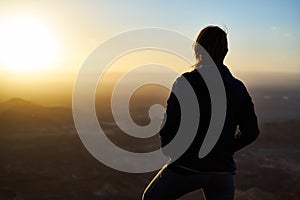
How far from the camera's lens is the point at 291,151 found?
4334 centimetres

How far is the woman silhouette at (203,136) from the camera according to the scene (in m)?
1.69

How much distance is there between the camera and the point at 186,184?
1711mm

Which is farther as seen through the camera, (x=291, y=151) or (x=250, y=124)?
(x=291, y=151)

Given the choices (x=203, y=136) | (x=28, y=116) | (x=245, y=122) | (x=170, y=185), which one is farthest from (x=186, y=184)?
(x=28, y=116)

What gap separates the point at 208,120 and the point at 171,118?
0.60 ft

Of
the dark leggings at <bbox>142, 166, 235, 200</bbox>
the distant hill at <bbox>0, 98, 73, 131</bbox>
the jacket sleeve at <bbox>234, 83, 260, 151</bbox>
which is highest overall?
the jacket sleeve at <bbox>234, 83, 260, 151</bbox>

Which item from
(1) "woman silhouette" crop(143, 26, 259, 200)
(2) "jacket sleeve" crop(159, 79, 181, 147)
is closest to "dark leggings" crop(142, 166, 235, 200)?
(1) "woman silhouette" crop(143, 26, 259, 200)

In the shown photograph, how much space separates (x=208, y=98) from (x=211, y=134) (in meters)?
0.18

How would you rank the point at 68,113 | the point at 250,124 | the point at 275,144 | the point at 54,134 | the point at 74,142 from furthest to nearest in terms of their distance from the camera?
the point at 68,113, the point at 275,144, the point at 54,134, the point at 74,142, the point at 250,124

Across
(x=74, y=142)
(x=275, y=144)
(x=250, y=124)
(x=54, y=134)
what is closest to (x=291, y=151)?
(x=275, y=144)

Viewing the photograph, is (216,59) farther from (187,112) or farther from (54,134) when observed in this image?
(54,134)

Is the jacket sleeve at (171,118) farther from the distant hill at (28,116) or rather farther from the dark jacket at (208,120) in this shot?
the distant hill at (28,116)

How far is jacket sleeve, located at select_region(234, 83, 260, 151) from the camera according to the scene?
175 cm

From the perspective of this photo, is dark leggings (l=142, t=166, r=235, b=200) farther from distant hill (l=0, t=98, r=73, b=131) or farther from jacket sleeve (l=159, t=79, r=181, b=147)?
distant hill (l=0, t=98, r=73, b=131)
